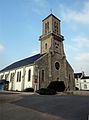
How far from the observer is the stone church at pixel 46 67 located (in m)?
37.3

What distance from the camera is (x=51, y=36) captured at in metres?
42.7

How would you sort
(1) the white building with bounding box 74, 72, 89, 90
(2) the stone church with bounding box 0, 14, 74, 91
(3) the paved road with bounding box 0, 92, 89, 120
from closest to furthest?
1. (3) the paved road with bounding box 0, 92, 89, 120
2. (2) the stone church with bounding box 0, 14, 74, 91
3. (1) the white building with bounding box 74, 72, 89, 90

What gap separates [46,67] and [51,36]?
9.24 meters

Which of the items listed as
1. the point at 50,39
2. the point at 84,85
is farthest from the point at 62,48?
the point at 84,85

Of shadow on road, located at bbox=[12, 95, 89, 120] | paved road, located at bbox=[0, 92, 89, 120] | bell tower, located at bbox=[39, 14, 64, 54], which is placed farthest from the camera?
bell tower, located at bbox=[39, 14, 64, 54]

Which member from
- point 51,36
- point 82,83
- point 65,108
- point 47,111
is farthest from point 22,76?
point 82,83

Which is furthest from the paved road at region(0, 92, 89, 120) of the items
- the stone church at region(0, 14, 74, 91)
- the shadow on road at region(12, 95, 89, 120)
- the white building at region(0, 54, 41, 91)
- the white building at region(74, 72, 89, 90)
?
the white building at region(74, 72, 89, 90)

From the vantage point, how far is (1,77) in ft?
169

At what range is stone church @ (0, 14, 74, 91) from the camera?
122 feet

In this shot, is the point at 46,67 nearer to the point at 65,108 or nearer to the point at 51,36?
the point at 51,36

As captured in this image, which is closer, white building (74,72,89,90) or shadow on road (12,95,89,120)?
shadow on road (12,95,89,120)

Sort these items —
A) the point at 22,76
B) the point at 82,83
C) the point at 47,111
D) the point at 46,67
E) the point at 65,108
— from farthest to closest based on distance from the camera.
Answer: the point at 82,83
the point at 22,76
the point at 46,67
the point at 65,108
the point at 47,111

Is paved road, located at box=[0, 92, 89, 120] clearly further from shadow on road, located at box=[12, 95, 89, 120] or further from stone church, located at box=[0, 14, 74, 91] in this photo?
stone church, located at box=[0, 14, 74, 91]

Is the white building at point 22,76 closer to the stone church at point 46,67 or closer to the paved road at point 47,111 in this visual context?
the stone church at point 46,67
